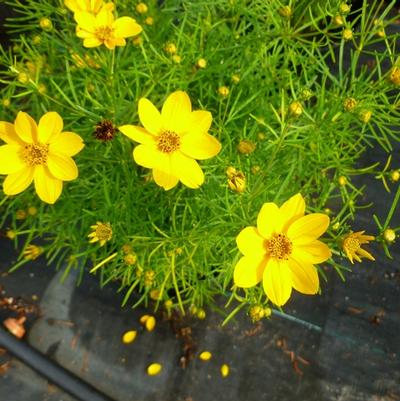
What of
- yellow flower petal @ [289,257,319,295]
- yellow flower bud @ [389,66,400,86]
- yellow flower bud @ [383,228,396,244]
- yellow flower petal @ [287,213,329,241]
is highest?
yellow flower bud @ [389,66,400,86]

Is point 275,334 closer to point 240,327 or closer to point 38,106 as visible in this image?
point 240,327

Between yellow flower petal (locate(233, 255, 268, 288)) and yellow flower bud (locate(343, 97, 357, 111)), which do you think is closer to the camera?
yellow flower petal (locate(233, 255, 268, 288))

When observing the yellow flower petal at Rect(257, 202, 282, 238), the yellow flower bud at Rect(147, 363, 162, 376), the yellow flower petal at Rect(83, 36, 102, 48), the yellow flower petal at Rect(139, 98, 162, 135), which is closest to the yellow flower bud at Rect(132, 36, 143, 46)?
the yellow flower petal at Rect(83, 36, 102, 48)

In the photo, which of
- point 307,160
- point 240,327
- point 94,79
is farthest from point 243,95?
point 240,327

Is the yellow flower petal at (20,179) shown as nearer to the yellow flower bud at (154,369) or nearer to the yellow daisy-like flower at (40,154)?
the yellow daisy-like flower at (40,154)

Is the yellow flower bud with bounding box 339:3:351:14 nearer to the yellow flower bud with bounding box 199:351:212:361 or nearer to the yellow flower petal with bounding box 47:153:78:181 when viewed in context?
the yellow flower petal with bounding box 47:153:78:181

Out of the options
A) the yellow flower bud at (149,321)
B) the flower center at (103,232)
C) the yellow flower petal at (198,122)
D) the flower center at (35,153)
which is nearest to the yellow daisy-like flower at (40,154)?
the flower center at (35,153)
